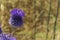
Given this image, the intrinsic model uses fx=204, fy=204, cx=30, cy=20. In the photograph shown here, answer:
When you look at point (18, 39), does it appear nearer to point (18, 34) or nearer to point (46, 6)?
point (18, 34)

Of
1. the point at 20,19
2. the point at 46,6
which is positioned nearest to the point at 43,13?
the point at 46,6

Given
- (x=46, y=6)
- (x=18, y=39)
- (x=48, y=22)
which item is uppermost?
(x=46, y=6)

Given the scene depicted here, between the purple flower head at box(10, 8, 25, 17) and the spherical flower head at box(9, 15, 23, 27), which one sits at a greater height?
the purple flower head at box(10, 8, 25, 17)

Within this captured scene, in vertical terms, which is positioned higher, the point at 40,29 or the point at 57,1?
the point at 57,1

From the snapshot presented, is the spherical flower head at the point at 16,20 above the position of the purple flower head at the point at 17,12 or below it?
below

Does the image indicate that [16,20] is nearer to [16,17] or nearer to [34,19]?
[16,17]
